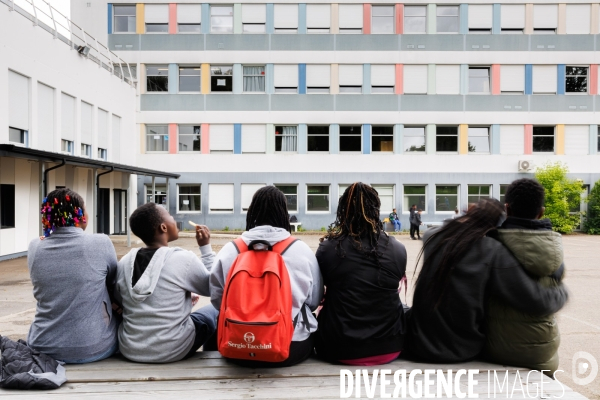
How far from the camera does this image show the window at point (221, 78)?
30344 millimetres

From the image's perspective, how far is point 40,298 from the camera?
331cm

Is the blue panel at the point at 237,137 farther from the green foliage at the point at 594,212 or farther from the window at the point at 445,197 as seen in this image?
the green foliage at the point at 594,212

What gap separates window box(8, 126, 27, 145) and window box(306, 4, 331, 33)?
18275 millimetres

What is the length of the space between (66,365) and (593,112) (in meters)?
33.6

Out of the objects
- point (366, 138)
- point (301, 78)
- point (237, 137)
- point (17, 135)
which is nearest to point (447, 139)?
point (366, 138)

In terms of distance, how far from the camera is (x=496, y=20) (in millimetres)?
30438

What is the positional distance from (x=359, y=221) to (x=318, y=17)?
29226 mm

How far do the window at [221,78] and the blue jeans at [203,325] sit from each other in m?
27.8

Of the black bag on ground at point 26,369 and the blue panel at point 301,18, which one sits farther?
the blue panel at point 301,18

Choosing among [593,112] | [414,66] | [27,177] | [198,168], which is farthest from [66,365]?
[593,112]

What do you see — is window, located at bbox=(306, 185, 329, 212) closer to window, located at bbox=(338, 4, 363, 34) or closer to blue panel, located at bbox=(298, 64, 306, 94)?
blue panel, located at bbox=(298, 64, 306, 94)

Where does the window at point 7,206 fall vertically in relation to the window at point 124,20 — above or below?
below

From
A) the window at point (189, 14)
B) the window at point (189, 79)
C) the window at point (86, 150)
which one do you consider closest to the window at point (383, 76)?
the window at point (189, 79)

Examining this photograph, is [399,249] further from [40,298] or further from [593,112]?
[593,112]
